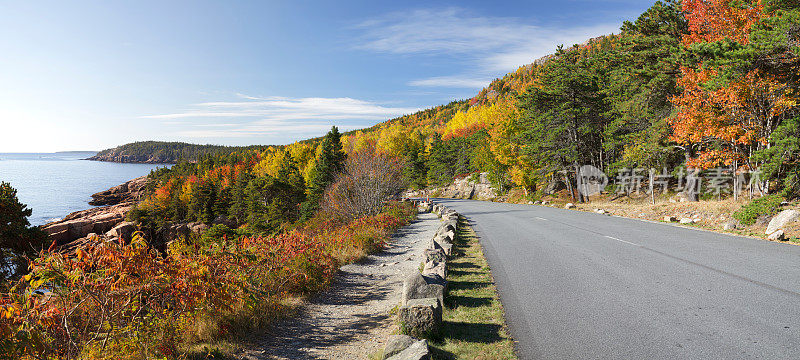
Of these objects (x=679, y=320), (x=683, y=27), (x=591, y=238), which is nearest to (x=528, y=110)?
(x=683, y=27)

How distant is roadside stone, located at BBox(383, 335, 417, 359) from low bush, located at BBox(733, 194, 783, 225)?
14.3m

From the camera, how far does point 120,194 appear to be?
8875 centimetres

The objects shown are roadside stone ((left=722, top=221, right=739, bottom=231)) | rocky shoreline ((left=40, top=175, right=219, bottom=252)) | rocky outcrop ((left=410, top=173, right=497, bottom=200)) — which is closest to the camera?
roadside stone ((left=722, top=221, right=739, bottom=231))

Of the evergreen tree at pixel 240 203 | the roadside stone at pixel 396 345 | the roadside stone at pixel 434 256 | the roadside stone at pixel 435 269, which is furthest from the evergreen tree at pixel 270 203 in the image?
the roadside stone at pixel 396 345

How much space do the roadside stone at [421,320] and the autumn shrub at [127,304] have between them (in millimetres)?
2075

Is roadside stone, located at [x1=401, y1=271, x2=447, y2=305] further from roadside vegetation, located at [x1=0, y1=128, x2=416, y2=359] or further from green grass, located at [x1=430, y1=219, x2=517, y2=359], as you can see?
roadside vegetation, located at [x1=0, y1=128, x2=416, y2=359]

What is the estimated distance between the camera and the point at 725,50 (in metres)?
→ 13.9

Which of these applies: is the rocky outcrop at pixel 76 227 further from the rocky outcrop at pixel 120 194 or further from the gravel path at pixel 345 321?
the gravel path at pixel 345 321

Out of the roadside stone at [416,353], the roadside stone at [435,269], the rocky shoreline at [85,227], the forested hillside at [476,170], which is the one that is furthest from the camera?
the rocky shoreline at [85,227]

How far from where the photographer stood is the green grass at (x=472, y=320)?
4586mm

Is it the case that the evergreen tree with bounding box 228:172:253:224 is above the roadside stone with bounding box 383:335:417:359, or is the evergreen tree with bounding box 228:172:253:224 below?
below

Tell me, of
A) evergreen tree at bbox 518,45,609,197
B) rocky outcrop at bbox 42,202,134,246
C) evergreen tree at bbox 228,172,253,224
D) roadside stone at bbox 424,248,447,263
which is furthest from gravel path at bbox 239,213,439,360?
rocky outcrop at bbox 42,202,134,246

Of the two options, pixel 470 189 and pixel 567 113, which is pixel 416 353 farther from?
pixel 470 189

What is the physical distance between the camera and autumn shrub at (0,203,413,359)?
350 centimetres
